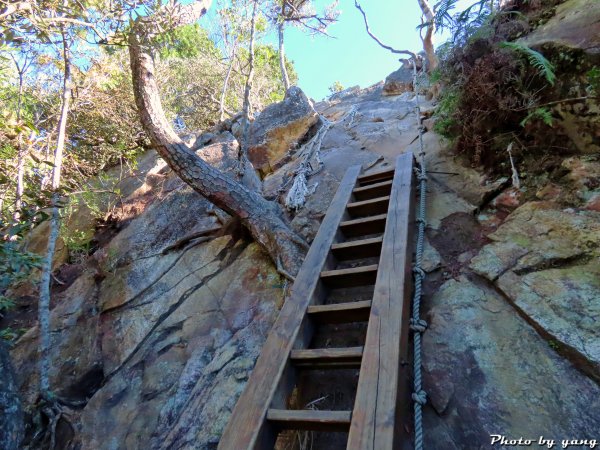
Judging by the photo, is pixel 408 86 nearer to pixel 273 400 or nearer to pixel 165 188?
pixel 165 188

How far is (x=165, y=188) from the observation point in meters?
6.40

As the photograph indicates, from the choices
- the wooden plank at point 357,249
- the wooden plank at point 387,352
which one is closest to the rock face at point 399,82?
the wooden plank at point 357,249

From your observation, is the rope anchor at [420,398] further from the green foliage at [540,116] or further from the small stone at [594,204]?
the green foliage at [540,116]

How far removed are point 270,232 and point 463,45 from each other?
2.58 m

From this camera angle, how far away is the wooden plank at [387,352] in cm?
137

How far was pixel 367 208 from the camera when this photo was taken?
10.3 feet

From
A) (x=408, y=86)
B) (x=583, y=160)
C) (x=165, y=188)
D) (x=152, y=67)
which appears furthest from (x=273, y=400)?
(x=408, y=86)

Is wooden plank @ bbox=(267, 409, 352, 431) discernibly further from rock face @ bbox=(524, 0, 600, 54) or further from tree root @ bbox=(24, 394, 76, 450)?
rock face @ bbox=(524, 0, 600, 54)

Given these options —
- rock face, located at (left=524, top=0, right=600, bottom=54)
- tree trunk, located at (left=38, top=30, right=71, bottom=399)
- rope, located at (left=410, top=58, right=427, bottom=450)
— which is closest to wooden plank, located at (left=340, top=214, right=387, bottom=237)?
rope, located at (left=410, top=58, right=427, bottom=450)

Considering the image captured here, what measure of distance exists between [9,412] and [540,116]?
170 inches

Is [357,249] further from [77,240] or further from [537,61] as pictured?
[77,240]

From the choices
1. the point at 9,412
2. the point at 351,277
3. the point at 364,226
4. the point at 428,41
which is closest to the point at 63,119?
the point at 9,412

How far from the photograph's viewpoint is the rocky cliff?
5.50 ft

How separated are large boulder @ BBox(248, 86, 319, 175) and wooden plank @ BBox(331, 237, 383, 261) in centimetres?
423
